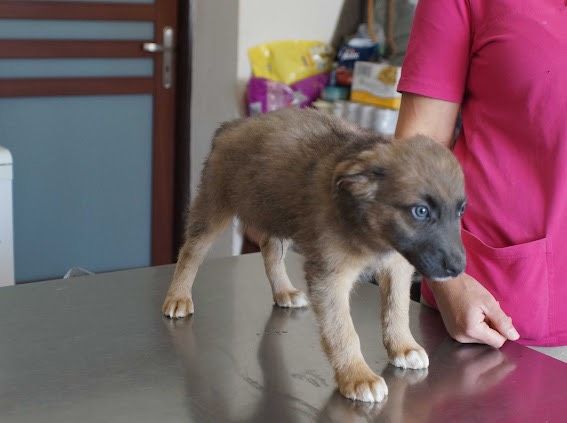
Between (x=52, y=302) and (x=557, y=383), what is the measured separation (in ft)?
2.63

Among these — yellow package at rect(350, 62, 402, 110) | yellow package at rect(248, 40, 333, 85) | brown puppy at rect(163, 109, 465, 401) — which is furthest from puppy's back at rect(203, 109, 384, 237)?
yellow package at rect(248, 40, 333, 85)

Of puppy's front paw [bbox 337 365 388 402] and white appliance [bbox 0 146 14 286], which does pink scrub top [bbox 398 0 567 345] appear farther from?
white appliance [bbox 0 146 14 286]

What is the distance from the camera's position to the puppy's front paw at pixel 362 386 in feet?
3.69

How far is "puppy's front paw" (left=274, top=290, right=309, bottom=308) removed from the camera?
4.89ft

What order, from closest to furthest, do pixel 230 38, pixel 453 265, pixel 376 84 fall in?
1. pixel 453 265
2. pixel 376 84
3. pixel 230 38

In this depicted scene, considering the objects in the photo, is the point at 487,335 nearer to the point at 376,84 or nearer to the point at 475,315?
the point at 475,315

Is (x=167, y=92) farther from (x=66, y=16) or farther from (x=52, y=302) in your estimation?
(x=52, y=302)

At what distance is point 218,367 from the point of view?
1.23 m

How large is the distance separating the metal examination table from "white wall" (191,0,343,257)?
1875 mm

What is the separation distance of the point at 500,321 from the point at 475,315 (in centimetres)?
4

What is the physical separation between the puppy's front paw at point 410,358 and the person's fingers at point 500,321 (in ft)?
0.44

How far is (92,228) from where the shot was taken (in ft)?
11.8

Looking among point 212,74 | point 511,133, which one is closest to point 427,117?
point 511,133

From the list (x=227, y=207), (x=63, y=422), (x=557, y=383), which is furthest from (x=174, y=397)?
(x=557, y=383)
